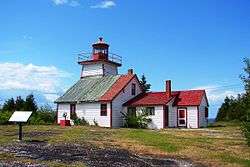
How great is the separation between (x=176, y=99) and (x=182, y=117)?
2063mm

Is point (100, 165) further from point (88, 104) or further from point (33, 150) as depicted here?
point (88, 104)

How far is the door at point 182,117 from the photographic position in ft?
144

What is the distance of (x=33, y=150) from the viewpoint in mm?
18375

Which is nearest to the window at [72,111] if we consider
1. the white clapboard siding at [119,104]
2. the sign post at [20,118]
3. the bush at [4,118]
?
the white clapboard siding at [119,104]

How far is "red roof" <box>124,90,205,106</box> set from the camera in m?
43.3

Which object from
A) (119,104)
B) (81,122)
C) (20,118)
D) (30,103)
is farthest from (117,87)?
(20,118)

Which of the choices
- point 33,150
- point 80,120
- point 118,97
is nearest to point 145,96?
point 118,97

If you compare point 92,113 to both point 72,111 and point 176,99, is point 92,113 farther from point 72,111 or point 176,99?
point 176,99

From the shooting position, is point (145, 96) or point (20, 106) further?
point (20, 106)

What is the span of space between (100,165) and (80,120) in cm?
3169

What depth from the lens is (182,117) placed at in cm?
4409

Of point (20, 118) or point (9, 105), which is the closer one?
point (20, 118)

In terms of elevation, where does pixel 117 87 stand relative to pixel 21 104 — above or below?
above

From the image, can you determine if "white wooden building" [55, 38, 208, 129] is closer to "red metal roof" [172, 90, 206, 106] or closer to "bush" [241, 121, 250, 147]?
"red metal roof" [172, 90, 206, 106]
